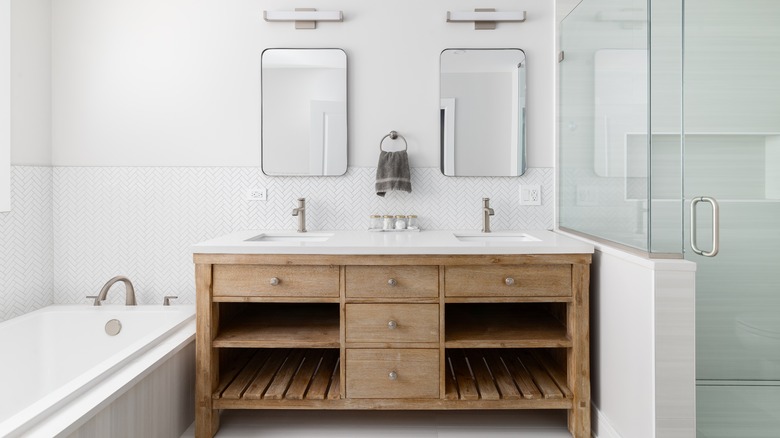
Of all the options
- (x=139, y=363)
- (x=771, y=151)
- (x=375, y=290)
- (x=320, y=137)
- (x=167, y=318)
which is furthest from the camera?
(x=320, y=137)

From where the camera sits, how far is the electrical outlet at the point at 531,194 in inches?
100

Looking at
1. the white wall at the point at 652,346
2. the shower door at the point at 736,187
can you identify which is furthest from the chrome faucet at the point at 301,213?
the shower door at the point at 736,187

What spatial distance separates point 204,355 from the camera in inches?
76.7

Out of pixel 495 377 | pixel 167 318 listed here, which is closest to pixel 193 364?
pixel 167 318

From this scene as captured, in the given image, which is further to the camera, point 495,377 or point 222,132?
point 222,132

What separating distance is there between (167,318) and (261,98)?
46.7 inches

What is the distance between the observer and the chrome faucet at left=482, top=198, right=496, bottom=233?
243 cm

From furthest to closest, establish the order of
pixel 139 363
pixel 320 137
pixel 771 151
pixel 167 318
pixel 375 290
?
pixel 320 137
pixel 167 318
pixel 771 151
pixel 375 290
pixel 139 363

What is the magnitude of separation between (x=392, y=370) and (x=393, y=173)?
0.97m

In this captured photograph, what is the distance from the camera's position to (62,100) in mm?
2533

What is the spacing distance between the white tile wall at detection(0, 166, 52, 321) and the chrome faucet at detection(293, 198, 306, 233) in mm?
1302

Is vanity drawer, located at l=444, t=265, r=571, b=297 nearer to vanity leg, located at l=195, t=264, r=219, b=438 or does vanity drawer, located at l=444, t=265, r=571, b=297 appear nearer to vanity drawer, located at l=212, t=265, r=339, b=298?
vanity drawer, located at l=212, t=265, r=339, b=298

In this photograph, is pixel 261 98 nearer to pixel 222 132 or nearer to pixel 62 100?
pixel 222 132

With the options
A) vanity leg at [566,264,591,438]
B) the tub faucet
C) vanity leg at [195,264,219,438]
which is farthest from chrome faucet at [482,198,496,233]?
the tub faucet
